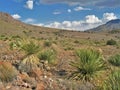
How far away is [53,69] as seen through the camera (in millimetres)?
16875

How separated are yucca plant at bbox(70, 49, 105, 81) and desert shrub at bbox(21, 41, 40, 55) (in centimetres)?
338

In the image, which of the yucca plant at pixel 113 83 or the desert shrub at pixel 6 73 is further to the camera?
the desert shrub at pixel 6 73

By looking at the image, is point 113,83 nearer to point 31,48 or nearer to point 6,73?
point 6,73

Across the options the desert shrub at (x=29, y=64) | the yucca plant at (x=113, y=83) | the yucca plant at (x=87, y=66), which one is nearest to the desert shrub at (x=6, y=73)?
the desert shrub at (x=29, y=64)

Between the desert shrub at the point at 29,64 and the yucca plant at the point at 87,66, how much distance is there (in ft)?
5.92

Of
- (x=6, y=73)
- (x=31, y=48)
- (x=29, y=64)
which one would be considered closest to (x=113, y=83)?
(x=6, y=73)

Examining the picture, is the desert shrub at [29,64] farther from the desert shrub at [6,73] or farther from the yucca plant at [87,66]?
the yucca plant at [87,66]

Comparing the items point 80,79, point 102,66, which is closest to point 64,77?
point 80,79

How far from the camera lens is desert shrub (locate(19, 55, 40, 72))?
14.8 metres

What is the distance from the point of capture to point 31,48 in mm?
18406

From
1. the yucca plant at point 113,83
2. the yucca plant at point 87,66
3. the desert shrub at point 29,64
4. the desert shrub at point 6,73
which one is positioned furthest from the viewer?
the desert shrub at point 29,64

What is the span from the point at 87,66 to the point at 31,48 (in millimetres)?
4648

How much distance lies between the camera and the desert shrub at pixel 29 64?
14.8 metres

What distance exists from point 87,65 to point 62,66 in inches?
129
